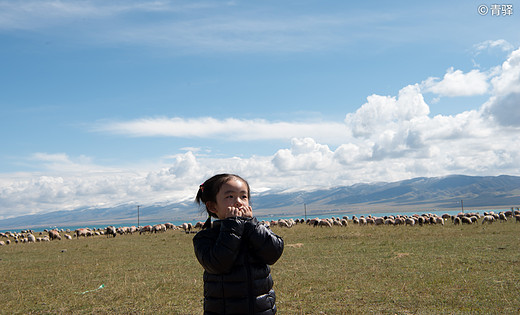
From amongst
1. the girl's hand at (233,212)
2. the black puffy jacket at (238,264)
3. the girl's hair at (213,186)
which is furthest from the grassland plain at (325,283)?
the girl's hand at (233,212)

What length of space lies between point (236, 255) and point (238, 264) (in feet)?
0.63

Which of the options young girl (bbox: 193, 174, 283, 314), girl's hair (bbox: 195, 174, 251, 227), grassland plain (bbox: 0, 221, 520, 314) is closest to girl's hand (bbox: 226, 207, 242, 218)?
young girl (bbox: 193, 174, 283, 314)

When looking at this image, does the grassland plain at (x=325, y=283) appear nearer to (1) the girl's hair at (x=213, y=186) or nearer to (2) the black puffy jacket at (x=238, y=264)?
(2) the black puffy jacket at (x=238, y=264)

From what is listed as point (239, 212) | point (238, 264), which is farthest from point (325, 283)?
point (239, 212)

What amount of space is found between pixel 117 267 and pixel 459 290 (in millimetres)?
15092

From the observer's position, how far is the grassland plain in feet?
34.2

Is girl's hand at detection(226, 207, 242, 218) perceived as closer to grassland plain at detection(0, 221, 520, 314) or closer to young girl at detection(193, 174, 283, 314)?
young girl at detection(193, 174, 283, 314)

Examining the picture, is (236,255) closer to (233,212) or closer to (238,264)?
(238,264)

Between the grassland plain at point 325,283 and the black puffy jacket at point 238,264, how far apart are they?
21.2 ft

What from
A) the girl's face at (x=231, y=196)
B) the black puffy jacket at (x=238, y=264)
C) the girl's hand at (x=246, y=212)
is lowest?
the black puffy jacket at (x=238, y=264)

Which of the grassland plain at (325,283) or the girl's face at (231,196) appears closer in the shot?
the girl's face at (231,196)

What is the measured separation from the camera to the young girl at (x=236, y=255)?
3.83 meters

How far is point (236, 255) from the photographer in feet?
12.5

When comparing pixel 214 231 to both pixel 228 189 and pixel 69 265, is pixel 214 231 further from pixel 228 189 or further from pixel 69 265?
pixel 69 265
